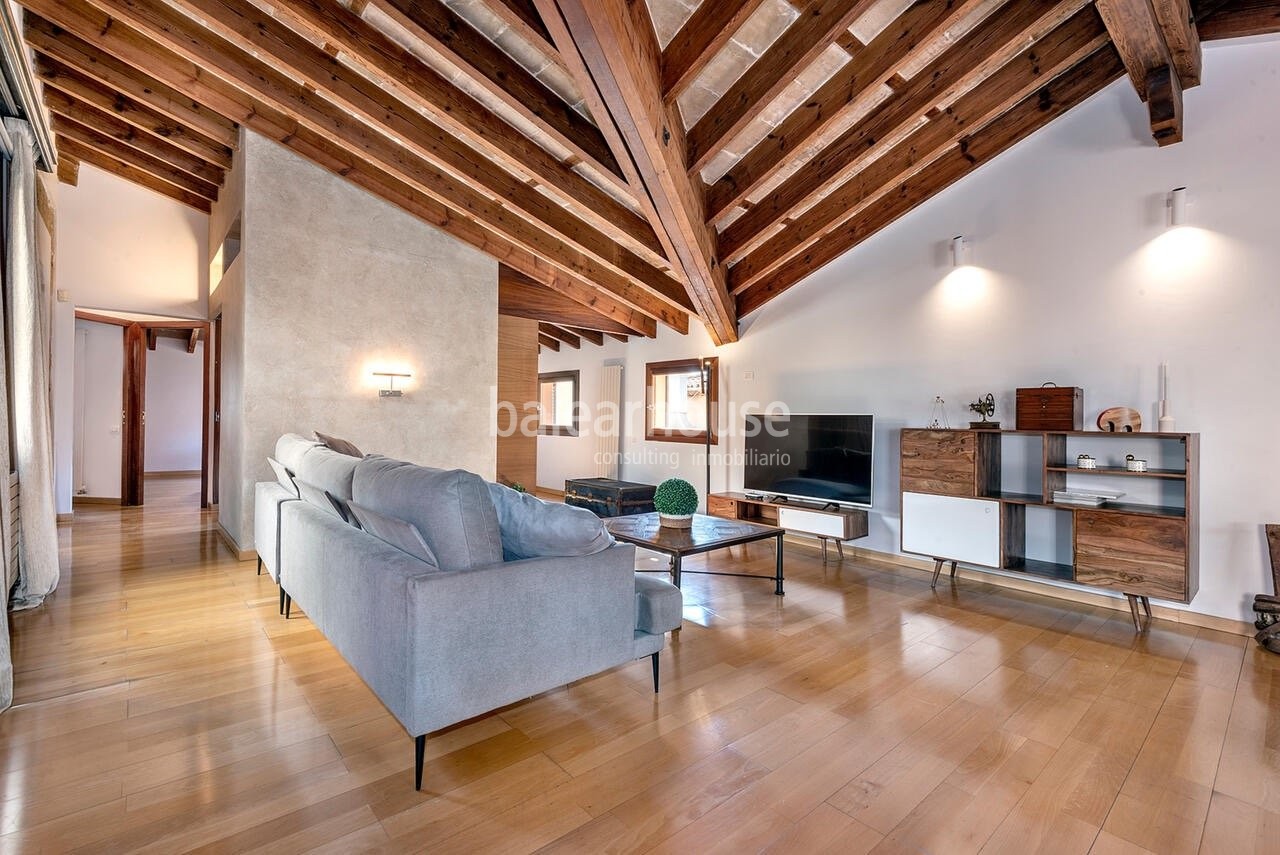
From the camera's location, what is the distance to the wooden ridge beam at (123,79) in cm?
387

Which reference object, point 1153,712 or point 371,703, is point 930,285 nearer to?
point 1153,712

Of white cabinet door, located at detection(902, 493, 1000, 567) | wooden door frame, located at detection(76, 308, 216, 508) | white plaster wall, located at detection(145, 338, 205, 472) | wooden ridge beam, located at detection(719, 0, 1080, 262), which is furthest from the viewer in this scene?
white plaster wall, located at detection(145, 338, 205, 472)

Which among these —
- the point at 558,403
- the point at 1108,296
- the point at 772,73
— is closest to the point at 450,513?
the point at 772,73

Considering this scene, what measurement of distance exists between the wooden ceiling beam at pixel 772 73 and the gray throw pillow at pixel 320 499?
294cm

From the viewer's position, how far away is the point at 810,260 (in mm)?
5398

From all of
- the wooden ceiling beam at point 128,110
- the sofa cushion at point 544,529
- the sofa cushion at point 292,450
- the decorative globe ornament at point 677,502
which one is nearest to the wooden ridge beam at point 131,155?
the wooden ceiling beam at point 128,110

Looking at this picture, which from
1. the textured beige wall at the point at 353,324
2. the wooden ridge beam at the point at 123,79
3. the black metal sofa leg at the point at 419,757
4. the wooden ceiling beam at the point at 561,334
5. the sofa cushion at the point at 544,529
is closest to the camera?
the black metal sofa leg at the point at 419,757

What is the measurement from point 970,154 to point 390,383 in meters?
4.97

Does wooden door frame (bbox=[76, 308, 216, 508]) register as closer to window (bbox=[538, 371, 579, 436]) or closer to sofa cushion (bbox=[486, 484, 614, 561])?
window (bbox=[538, 371, 579, 436])

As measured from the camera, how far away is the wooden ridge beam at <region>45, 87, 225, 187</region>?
4.67 m

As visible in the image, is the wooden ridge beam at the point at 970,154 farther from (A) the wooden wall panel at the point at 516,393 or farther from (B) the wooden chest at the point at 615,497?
(A) the wooden wall panel at the point at 516,393

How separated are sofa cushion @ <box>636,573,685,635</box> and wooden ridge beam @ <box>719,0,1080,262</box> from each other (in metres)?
3.09

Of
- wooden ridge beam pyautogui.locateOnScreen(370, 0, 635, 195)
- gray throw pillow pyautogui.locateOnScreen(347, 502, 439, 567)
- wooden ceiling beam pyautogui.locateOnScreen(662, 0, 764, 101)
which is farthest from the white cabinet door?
gray throw pillow pyautogui.locateOnScreen(347, 502, 439, 567)

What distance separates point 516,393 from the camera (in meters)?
6.54
